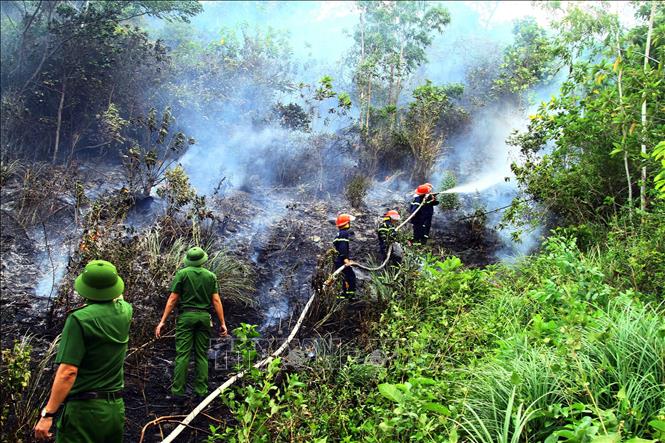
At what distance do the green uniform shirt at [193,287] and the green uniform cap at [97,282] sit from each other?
157 centimetres

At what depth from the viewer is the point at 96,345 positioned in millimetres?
2992

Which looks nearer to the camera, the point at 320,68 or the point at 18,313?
the point at 18,313

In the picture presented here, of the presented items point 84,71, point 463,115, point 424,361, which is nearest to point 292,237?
point 424,361

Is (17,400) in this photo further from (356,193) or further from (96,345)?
(356,193)

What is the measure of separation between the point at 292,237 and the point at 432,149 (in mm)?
5002

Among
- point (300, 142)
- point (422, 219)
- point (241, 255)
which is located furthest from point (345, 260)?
point (300, 142)

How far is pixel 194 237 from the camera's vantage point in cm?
739

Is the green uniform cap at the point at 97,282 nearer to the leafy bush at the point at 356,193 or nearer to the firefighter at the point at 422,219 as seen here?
the firefighter at the point at 422,219

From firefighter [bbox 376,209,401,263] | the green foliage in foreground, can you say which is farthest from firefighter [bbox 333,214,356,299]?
the green foliage in foreground

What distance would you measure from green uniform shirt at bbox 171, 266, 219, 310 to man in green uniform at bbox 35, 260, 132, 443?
4.86 feet

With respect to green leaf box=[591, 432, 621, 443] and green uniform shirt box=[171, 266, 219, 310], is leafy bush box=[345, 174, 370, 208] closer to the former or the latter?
green uniform shirt box=[171, 266, 219, 310]

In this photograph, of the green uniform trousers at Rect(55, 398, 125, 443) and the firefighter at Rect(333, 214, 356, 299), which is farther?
the firefighter at Rect(333, 214, 356, 299)

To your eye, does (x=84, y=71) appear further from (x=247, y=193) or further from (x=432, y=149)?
(x=432, y=149)

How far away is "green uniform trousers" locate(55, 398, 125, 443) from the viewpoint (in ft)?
9.59
